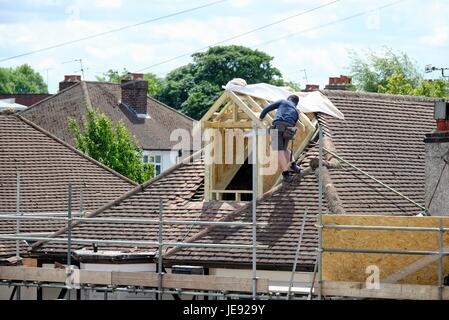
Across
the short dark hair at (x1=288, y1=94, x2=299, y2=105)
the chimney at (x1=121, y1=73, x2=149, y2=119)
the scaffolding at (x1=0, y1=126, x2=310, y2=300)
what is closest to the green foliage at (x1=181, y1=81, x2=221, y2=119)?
the chimney at (x1=121, y1=73, x2=149, y2=119)

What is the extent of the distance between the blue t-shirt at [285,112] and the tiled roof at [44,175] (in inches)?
412

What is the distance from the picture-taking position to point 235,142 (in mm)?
28469

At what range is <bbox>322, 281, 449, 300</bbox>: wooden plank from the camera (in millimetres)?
19016

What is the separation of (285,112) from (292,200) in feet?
5.81

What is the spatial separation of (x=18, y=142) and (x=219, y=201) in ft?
39.4

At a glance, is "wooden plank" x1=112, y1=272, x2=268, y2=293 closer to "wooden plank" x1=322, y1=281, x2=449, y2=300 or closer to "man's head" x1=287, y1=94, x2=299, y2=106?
"wooden plank" x1=322, y1=281, x2=449, y2=300

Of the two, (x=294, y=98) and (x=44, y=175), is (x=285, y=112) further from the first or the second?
(x=44, y=175)

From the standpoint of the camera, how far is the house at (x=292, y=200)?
25.7m

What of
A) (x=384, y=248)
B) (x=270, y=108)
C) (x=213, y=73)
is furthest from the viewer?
(x=213, y=73)

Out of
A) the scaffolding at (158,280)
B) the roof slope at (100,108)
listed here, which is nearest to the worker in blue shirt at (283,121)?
the scaffolding at (158,280)

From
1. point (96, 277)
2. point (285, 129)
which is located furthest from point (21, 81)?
point (96, 277)

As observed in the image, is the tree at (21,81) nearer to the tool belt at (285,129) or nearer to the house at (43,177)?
the house at (43,177)

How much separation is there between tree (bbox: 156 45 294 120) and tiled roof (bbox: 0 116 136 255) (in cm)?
4964

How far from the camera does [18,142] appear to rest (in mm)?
38562
